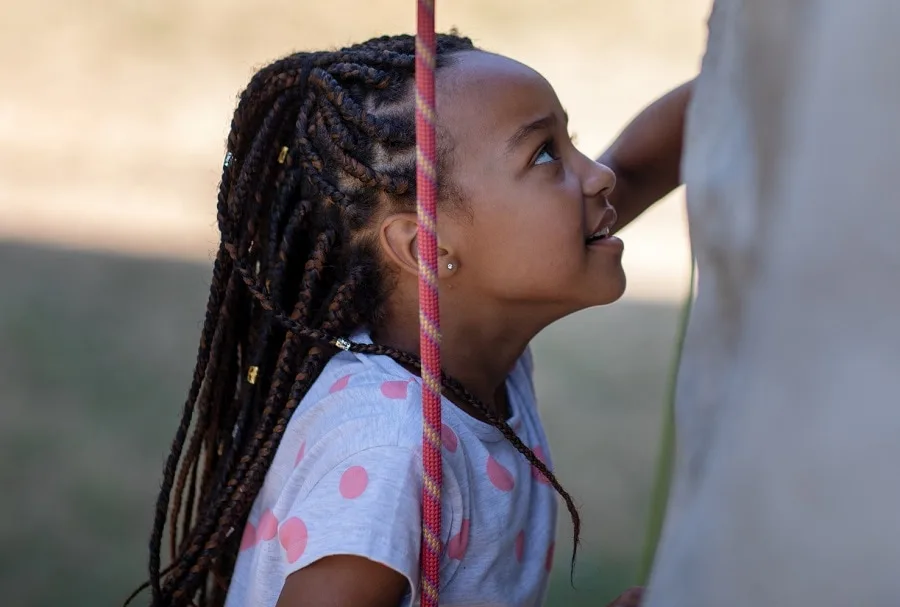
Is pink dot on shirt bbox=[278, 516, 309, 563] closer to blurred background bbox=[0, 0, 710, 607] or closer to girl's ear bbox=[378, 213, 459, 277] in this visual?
girl's ear bbox=[378, 213, 459, 277]

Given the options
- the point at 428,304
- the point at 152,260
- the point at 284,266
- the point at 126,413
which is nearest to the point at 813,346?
the point at 428,304

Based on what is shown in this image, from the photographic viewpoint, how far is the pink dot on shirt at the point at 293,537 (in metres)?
1.16

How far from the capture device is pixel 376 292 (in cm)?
144

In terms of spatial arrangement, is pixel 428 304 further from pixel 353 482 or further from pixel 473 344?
pixel 473 344

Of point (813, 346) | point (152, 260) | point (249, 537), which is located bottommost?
point (152, 260)

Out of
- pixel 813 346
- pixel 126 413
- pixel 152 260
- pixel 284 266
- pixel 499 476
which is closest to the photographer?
pixel 813 346

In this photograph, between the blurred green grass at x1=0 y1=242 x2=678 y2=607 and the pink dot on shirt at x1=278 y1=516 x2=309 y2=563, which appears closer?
the pink dot on shirt at x1=278 y1=516 x2=309 y2=563

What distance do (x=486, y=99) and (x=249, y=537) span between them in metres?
0.59

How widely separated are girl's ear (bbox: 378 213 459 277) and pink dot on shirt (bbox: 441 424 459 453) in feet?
0.66

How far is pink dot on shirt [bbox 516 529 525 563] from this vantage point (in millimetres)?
1393

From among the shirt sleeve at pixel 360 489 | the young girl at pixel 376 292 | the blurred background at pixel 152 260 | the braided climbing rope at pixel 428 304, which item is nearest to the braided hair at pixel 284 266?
the young girl at pixel 376 292

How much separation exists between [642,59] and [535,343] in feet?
9.32

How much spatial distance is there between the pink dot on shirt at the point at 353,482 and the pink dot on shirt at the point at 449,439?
0.41 ft

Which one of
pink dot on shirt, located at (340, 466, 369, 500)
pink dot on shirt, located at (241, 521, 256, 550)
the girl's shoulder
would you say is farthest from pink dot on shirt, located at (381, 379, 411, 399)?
pink dot on shirt, located at (241, 521, 256, 550)
